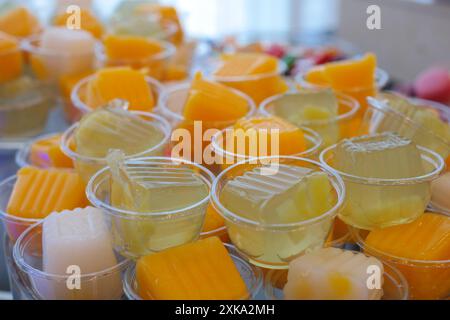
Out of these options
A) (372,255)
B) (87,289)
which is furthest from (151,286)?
(372,255)

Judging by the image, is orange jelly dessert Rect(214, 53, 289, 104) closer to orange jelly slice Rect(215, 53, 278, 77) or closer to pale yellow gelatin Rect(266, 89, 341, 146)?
orange jelly slice Rect(215, 53, 278, 77)

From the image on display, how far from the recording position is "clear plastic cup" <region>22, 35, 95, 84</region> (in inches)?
62.9

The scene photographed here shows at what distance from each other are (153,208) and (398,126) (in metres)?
0.53

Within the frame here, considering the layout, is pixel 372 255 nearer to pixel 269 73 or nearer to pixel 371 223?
pixel 371 223

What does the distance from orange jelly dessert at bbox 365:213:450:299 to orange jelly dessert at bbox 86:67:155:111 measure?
60 centimetres

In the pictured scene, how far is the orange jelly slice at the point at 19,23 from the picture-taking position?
1.76 meters

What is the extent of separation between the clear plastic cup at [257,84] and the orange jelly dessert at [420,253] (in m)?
0.54

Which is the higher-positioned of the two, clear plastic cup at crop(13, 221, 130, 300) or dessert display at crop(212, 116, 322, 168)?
dessert display at crop(212, 116, 322, 168)

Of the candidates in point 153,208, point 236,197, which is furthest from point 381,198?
point 153,208

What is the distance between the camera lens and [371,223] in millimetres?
844

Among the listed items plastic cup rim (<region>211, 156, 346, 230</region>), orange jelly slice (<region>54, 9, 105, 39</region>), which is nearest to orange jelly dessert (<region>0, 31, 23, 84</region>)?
orange jelly slice (<region>54, 9, 105, 39</region>)

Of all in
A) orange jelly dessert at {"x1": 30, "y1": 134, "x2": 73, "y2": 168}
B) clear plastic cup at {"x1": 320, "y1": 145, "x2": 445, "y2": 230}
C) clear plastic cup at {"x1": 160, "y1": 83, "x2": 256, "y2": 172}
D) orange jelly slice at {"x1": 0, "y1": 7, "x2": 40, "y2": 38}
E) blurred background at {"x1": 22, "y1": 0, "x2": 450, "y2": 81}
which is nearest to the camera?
clear plastic cup at {"x1": 320, "y1": 145, "x2": 445, "y2": 230}
